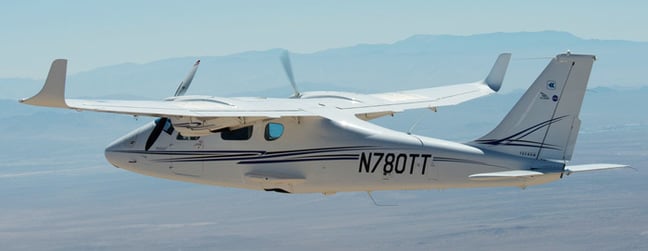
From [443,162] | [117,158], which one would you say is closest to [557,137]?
[443,162]

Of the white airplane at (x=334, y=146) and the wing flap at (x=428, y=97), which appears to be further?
the wing flap at (x=428, y=97)

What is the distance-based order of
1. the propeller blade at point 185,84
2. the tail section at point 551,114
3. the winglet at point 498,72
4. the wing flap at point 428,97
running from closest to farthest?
the tail section at point 551,114, the propeller blade at point 185,84, the wing flap at point 428,97, the winglet at point 498,72

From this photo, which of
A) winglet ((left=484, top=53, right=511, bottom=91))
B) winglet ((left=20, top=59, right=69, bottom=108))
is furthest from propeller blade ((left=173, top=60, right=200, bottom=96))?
winglet ((left=484, top=53, right=511, bottom=91))

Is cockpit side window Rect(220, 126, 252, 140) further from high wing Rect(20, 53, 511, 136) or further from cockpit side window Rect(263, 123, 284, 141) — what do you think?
cockpit side window Rect(263, 123, 284, 141)

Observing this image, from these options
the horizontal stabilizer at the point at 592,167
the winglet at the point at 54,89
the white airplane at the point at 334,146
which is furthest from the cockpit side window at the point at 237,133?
the horizontal stabilizer at the point at 592,167

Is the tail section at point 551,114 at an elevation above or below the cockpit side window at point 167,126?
above

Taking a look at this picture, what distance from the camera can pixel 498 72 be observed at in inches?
2016

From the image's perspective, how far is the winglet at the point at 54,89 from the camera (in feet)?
110

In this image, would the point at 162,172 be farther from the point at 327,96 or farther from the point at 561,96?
the point at 561,96

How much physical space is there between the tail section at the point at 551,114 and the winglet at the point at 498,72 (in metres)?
10.9

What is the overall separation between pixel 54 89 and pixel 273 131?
968 cm

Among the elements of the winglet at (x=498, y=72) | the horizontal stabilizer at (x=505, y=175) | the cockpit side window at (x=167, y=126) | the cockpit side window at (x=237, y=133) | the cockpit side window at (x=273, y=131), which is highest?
the winglet at (x=498, y=72)

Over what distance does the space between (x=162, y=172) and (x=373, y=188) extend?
824 cm

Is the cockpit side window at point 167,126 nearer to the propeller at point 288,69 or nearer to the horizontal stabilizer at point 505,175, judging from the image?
the propeller at point 288,69
